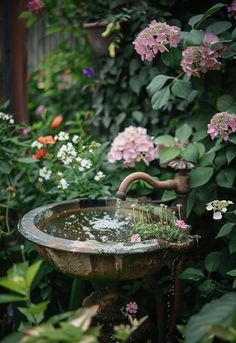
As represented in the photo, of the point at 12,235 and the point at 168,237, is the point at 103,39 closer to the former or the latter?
the point at 12,235

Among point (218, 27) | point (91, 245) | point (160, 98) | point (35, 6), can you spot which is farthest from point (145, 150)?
Result: point (35, 6)

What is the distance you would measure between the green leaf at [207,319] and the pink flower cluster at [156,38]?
1.08 meters

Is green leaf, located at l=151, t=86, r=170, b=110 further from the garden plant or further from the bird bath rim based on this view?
the bird bath rim

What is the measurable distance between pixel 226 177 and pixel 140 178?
0.41 metres

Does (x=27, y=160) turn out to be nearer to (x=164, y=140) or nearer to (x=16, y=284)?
(x=164, y=140)

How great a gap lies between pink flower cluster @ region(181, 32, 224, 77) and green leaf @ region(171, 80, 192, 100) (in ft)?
0.31

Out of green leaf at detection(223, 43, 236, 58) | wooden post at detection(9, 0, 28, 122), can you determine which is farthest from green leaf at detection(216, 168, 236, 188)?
wooden post at detection(9, 0, 28, 122)

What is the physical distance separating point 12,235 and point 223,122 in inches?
50.3

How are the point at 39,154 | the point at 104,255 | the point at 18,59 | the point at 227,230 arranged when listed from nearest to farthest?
1. the point at 104,255
2. the point at 227,230
3. the point at 39,154
4. the point at 18,59

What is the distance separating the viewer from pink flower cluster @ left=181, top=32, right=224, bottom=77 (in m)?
1.87

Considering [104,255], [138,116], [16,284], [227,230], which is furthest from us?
[138,116]

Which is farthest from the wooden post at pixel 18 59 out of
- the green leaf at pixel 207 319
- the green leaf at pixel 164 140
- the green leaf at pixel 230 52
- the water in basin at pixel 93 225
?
the green leaf at pixel 207 319

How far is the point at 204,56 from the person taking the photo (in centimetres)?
191

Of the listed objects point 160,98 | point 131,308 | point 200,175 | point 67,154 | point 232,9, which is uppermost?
point 232,9
